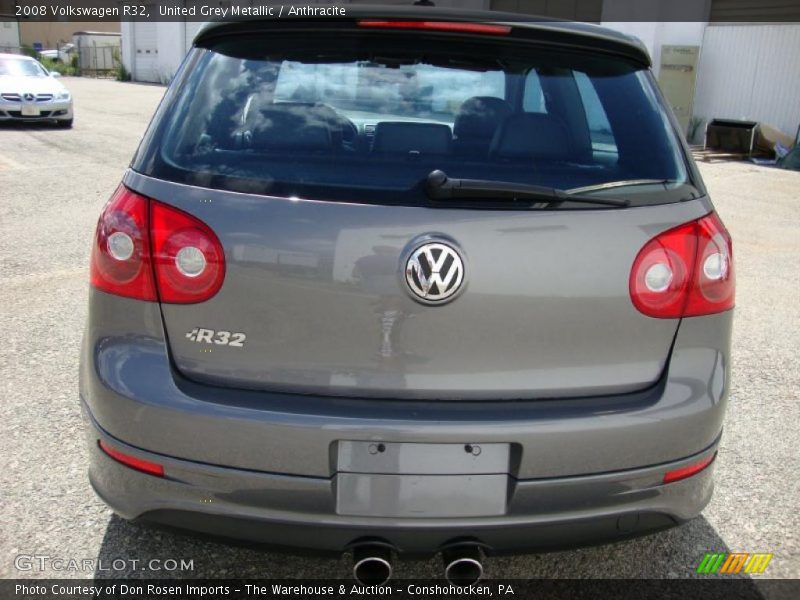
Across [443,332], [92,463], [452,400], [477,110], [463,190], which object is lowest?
[92,463]

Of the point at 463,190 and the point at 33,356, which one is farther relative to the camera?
the point at 33,356

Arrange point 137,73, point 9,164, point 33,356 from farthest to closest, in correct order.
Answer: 1. point 137,73
2. point 9,164
3. point 33,356

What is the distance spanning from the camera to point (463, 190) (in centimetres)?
183

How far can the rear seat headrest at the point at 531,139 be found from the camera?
201 cm

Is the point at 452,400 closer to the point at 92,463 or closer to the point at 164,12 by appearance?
the point at 92,463

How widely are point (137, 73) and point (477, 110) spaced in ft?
136

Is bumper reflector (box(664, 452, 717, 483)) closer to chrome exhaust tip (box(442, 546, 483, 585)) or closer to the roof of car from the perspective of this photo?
chrome exhaust tip (box(442, 546, 483, 585))

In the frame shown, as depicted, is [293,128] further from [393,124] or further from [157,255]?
[157,255]

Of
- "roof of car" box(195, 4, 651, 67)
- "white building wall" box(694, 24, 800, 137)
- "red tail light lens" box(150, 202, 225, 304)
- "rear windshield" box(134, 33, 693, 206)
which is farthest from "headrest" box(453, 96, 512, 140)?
"white building wall" box(694, 24, 800, 137)

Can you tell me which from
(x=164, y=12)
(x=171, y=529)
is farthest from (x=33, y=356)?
(x=164, y=12)

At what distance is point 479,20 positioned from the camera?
205 cm

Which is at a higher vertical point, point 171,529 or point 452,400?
point 452,400

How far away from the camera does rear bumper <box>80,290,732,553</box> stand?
181 cm
